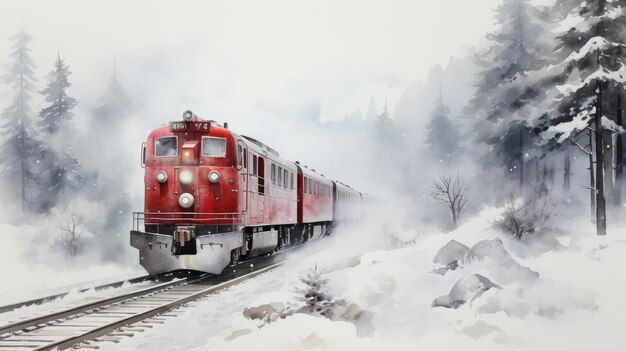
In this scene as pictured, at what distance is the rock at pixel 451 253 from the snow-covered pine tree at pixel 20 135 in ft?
66.8

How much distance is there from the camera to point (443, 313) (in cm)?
836

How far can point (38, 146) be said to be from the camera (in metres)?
27.2

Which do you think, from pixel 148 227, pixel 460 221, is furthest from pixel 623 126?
pixel 148 227

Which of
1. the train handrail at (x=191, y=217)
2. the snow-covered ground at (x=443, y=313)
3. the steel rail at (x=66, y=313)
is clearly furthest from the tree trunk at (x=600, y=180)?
the steel rail at (x=66, y=313)

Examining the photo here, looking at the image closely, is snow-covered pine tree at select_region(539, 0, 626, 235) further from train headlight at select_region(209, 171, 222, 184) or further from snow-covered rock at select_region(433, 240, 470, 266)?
train headlight at select_region(209, 171, 222, 184)

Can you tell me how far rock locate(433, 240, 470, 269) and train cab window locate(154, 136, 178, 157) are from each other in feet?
20.7

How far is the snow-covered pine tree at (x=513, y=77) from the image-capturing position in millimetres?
19094

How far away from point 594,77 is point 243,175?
856cm

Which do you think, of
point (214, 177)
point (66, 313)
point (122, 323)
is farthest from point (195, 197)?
point (122, 323)

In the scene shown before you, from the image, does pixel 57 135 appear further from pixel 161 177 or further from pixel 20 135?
pixel 161 177

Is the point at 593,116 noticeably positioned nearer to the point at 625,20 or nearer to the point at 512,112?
the point at 625,20

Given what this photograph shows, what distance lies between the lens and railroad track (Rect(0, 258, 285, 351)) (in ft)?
25.6

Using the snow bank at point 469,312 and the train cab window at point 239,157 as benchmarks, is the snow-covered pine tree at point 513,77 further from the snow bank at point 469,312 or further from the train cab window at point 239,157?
the snow bank at point 469,312

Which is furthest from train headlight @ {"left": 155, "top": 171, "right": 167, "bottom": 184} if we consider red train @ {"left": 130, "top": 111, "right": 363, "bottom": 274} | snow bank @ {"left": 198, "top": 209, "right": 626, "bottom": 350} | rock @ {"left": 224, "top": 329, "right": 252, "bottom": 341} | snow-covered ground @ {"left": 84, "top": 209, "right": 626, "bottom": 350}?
rock @ {"left": 224, "top": 329, "right": 252, "bottom": 341}
